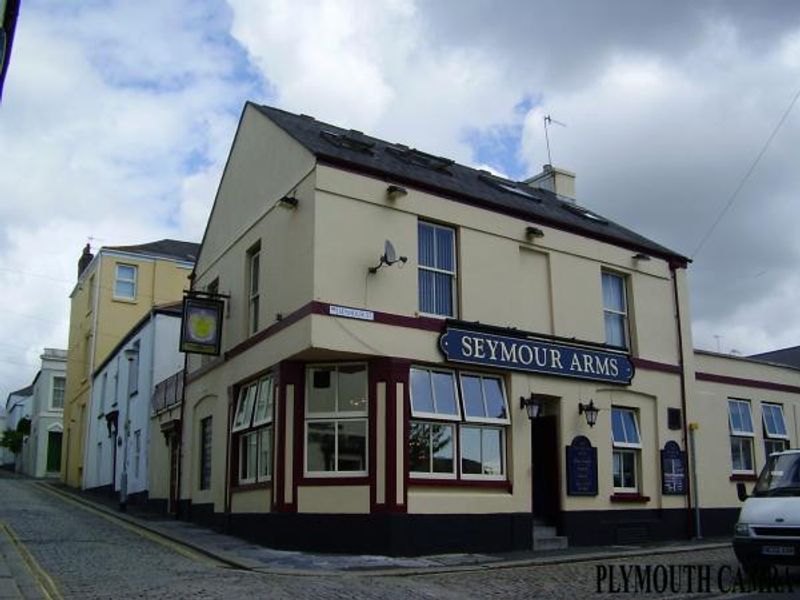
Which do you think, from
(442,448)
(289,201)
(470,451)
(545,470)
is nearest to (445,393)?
(442,448)

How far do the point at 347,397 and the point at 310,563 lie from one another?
126 inches

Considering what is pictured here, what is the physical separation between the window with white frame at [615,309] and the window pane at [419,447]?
604cm

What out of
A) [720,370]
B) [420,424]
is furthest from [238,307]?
[720,370]

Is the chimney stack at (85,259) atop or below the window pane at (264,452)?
atop

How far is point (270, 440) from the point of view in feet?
52.9

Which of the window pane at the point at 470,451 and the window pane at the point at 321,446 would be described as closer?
the window pane at the point at 321,446

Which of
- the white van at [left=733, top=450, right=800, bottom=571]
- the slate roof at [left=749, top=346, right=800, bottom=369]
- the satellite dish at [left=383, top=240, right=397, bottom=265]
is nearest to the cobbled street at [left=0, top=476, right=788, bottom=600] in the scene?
the white van at [left=733, top=450, right=800, bottom=571]

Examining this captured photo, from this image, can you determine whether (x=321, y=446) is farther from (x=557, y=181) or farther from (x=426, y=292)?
(x=557, y=181)

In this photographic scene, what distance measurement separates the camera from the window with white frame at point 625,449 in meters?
18.9

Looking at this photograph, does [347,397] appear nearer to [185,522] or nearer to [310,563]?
[310,563]

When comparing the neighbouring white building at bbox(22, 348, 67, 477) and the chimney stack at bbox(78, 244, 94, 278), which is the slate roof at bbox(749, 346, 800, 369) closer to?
the chimney stack at bbox(78, 244, 94, 278)

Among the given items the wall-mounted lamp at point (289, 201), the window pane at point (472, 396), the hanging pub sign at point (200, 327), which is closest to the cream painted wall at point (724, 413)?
the window pane at point (472, 396)

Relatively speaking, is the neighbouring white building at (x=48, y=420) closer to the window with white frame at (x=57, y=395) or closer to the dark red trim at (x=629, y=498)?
the window with white frame at (x=57, y=395)

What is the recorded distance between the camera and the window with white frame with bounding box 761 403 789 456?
22844 mm
